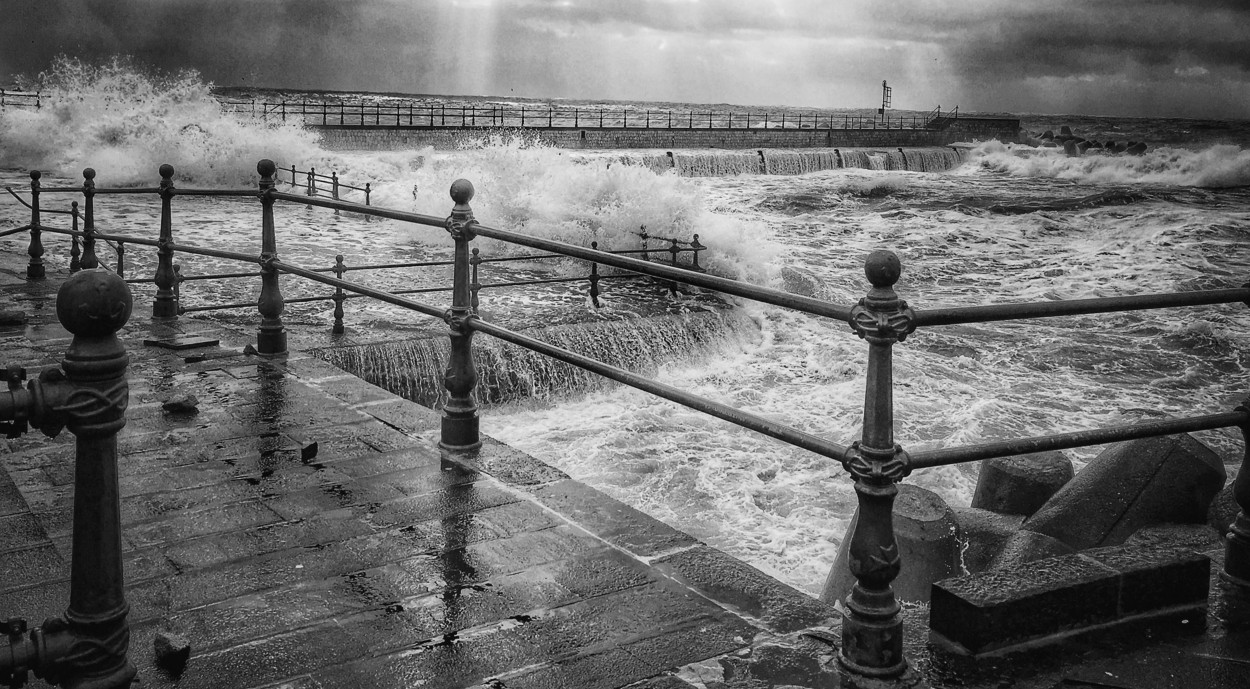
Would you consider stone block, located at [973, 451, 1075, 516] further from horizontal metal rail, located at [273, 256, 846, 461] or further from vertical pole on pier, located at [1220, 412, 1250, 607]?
horizontal metal rail, located at [273, 256, 846, 461]

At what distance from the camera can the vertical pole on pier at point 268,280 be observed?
21.2 feet

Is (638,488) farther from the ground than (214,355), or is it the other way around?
(214,355)

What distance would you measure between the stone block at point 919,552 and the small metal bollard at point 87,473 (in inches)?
206

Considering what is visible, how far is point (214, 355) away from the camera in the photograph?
6949 mm

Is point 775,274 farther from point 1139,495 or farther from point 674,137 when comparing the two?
point 674,137

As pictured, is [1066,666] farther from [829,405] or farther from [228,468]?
[829,405]

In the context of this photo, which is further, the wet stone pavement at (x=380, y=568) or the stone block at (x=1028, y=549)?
the stone block at (x=1028, y=549)

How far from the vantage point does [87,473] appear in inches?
73.6

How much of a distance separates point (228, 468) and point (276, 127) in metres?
37.4

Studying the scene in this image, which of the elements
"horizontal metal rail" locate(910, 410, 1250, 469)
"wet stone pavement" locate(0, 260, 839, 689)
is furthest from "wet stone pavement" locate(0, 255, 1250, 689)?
"horizontal metal rail" locate(910, 410, 1250, 469)

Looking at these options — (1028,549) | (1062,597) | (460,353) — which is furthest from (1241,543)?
(460,353)

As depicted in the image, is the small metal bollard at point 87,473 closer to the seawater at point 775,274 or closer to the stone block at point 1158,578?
the stone block at point 1158,578

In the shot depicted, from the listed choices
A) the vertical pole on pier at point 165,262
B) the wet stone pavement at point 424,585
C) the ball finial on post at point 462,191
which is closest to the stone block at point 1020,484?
the wet stone pavement at point 424,585

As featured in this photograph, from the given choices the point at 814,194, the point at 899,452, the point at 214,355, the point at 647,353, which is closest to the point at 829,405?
the point at 647,353
